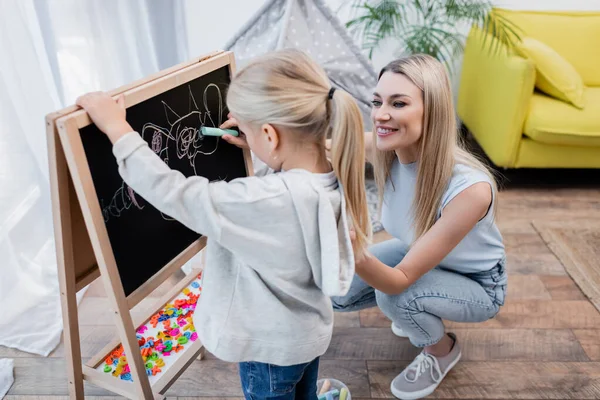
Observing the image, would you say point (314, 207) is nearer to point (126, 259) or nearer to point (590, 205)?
point (126, 259)

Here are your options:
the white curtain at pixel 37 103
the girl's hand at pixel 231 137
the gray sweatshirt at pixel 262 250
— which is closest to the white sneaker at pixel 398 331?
the gray sweatshirt at pixel 262 250

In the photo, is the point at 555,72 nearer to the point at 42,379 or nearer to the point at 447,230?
the point at 447,230

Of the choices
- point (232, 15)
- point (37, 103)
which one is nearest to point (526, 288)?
point (37, 103)

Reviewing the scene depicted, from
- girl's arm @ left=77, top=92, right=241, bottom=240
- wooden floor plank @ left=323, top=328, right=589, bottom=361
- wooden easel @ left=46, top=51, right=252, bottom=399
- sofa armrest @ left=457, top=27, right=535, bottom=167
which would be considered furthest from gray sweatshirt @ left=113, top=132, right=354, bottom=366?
sofa armrest @ left=457, top=27, right=535, bottom=167

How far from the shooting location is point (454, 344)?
5.68 feet

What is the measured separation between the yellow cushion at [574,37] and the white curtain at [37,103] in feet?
7.29

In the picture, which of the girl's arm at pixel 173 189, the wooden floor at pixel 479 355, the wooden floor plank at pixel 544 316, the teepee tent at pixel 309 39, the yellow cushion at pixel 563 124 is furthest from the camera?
the yellow cushion at pixel 563 124

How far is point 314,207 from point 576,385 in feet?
3.99

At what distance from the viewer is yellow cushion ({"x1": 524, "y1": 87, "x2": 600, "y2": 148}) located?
2.61 meters

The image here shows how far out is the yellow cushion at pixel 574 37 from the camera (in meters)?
3.03

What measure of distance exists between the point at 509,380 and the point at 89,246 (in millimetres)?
1313

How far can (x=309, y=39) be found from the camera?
7.81 feet

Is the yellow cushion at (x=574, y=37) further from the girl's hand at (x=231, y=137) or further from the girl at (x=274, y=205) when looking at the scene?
Result: the girl at (x=274, y=205)

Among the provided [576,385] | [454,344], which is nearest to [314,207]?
[454,344]
